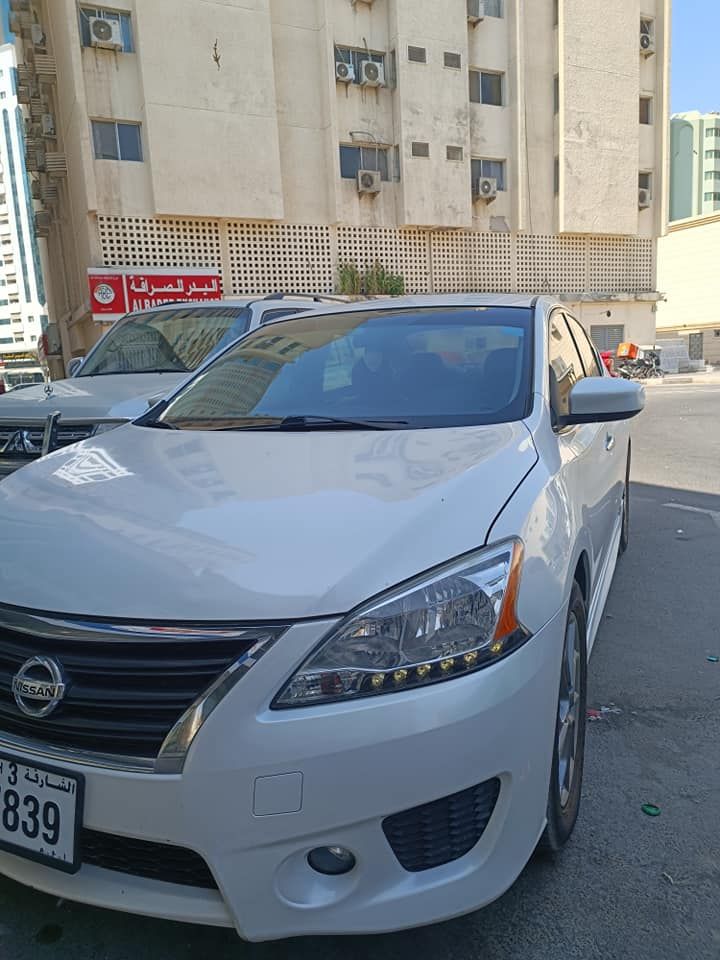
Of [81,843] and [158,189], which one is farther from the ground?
[158,189]

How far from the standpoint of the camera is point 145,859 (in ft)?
4.94

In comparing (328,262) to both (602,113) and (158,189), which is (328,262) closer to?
(158,189)

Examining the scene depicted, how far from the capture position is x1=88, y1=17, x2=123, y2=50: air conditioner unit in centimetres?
1928

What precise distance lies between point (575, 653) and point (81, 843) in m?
1.40

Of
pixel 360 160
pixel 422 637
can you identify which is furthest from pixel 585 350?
pixel 360 160

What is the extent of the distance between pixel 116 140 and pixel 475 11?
13.4 m

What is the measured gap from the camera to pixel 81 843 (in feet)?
4.83

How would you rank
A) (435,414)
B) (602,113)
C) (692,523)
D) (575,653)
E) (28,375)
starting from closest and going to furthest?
(575,653) → (435,414) → (692,523) → (602,113) → (28,375)

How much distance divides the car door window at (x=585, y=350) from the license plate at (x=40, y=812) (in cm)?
291

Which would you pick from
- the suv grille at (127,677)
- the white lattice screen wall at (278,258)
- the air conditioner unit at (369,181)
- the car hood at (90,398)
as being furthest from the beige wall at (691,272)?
the suv grille at (127,677)

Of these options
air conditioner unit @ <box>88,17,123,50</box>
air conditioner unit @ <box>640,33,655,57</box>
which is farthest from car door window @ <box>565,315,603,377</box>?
air conditioner unit @ <box>640,33,655,57</box>

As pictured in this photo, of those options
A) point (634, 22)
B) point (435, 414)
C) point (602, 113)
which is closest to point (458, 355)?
point (435, 414)

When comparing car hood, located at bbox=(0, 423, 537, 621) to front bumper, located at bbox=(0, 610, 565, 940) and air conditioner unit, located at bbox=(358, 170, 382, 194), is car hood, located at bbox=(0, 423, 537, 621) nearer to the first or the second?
front bumper, located at bbox=(0, 610, 565, 940)

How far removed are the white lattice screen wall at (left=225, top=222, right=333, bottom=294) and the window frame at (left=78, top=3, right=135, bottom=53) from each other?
5.37 metres
